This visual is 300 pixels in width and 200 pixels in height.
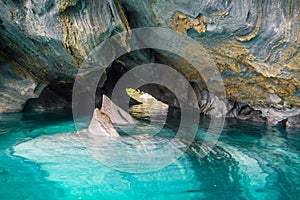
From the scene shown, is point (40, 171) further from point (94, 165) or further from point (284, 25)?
point (284, 25)

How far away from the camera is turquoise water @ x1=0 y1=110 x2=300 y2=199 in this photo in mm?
3711

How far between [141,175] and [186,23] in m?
4.75

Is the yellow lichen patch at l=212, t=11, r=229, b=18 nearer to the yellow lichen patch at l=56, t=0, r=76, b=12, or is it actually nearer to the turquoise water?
the turquoise water

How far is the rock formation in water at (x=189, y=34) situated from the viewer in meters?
5.84

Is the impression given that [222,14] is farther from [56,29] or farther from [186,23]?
[56,29]

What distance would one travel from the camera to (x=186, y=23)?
6.77 m

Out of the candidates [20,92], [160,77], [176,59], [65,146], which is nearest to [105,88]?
[160,77]

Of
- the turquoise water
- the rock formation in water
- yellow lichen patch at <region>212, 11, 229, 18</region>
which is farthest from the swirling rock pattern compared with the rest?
the turquoise water

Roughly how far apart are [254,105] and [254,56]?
5237 mm

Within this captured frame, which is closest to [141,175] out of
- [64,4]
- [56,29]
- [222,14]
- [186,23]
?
[222,14]

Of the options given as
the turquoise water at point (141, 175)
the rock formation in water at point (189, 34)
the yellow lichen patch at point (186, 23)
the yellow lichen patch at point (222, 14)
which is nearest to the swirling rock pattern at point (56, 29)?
the rock formation in water at point (189, 34)

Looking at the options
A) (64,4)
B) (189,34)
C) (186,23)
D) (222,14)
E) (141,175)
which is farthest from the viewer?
(189,34)

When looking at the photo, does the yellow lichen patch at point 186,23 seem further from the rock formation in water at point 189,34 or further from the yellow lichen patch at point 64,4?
the yellow lichen patch at point 64,4

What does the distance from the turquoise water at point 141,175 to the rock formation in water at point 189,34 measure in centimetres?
306
